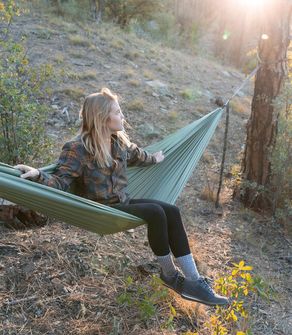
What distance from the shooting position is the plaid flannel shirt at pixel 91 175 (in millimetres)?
1938

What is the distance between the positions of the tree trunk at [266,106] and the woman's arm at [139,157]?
124cm

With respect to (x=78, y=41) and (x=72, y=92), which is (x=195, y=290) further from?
(x=78, y=41)

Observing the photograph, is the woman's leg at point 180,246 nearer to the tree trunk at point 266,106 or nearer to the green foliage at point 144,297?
the green foliage at point 144,297

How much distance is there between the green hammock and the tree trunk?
67 cm

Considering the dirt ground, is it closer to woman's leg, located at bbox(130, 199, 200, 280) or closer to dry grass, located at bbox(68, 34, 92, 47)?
dry grass, located at bbox(68, 34, 92, 47)

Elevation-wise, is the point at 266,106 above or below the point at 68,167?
above

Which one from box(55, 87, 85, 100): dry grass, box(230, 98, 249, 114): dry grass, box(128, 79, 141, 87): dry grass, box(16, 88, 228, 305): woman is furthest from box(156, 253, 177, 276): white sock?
box(230, 98, 249, 114): dry grass

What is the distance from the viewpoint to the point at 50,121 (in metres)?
4.34

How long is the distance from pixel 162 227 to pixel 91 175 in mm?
391

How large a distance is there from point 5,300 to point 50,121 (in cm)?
268

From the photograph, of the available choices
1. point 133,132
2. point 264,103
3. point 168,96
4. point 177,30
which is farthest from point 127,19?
point 264,103

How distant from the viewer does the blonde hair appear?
6.50 feet

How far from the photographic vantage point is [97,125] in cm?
199

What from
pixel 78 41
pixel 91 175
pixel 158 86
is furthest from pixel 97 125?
pixel 78 41
